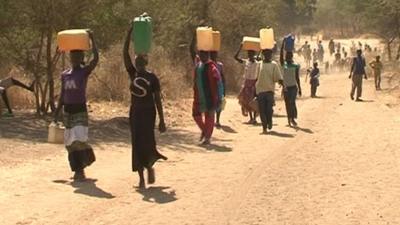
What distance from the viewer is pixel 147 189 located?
9102mm

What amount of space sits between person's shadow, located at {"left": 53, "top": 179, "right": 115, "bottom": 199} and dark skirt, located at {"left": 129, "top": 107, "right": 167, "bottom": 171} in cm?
56

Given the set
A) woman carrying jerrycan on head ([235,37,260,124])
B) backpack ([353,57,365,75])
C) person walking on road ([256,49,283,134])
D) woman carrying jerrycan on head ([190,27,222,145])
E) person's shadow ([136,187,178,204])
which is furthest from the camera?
backpack ([353,57,365,75])

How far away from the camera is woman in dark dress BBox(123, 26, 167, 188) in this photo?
9.02m

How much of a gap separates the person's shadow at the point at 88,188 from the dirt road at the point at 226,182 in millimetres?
14

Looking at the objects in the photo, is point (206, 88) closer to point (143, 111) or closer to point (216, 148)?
point (216, 148)

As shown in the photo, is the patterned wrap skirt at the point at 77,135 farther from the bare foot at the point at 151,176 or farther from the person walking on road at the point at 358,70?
the person walking on road at the point at 358,70

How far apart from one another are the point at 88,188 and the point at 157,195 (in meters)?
0.97

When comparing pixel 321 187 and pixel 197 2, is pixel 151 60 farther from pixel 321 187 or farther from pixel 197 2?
pixel 321 187

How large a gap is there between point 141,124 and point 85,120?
91 cm

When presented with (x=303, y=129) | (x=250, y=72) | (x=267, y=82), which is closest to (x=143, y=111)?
(x=267, y=82)

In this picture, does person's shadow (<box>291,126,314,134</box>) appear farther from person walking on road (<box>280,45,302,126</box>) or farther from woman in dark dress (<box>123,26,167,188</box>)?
woman in dark dress (<box>123,26,167,188</box>)

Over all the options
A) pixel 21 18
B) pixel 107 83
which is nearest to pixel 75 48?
pixel 21 18

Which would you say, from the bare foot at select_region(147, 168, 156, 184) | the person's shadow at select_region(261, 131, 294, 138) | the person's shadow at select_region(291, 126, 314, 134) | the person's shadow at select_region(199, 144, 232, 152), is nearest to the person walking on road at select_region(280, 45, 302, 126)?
the person's shadow at select_region(291, 126, 314, 134)

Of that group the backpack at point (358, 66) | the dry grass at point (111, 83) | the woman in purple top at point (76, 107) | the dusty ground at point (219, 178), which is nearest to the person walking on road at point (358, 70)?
the backpack at point (358, 66)
